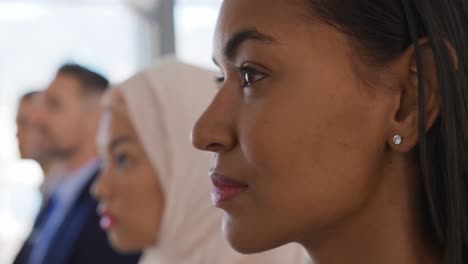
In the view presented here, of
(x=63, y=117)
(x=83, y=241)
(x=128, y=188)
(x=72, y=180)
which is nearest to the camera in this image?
(x=128, y=188)

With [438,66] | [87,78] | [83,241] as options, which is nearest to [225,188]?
[438,66]

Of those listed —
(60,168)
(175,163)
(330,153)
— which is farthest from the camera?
(60,168)

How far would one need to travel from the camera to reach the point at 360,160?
1.08 m

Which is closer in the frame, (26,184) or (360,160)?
(360,160)

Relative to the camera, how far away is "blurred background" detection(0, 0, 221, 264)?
4.27m

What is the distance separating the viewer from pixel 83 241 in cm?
260

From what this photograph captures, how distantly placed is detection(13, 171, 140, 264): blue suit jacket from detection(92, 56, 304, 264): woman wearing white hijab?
0.37 metres

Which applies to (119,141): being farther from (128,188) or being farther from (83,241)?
(83,241)

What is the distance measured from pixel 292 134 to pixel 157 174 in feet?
3.51

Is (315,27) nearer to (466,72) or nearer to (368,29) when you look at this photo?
(368,29)

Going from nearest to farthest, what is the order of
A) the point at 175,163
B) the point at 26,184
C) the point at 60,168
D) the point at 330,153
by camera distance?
the point at 330,153 → the point at 175,163 → the point at 60,168 → the point at 26,184

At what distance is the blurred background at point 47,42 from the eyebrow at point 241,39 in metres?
3.07

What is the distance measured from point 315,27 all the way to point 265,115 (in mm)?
134

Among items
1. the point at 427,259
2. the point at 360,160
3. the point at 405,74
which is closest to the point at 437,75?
the point at 405,74
